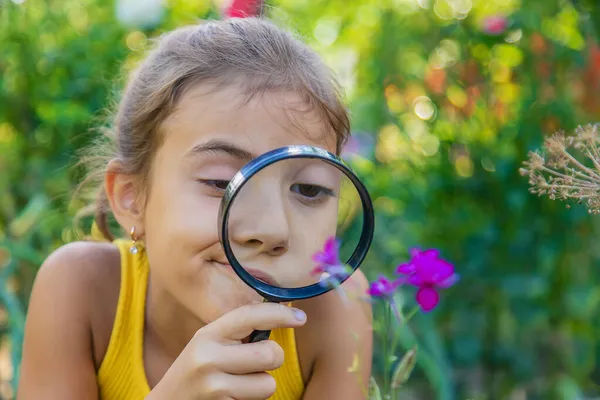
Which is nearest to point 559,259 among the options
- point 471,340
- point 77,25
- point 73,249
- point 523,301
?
point 523,301

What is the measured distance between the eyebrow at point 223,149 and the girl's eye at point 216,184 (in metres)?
0.06

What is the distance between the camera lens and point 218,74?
1878 mm

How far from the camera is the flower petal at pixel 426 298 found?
5.20 ft

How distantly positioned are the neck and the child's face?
0.29 m

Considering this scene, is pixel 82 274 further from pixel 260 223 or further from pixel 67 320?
pixel 260 223

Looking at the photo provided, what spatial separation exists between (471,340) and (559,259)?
48cm

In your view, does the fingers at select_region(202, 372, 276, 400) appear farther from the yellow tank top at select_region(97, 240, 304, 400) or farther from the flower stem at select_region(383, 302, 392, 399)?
the yellow tank top at select_region(97, 240, 304, 400)

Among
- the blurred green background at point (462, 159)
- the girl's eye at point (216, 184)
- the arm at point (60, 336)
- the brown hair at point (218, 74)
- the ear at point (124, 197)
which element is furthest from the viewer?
the blurred green background at point (462, 159)

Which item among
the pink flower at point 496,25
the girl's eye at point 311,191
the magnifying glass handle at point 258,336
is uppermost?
the pink flower at point 496,25

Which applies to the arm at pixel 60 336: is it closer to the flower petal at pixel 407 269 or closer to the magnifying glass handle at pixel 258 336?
the magnifying glass handle at pixel 258 336

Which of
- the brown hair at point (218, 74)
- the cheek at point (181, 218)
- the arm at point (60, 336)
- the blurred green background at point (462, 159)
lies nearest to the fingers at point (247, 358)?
the cheek at point (181, 218)

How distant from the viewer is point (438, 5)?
376 cm

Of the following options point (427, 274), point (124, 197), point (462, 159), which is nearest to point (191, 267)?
point (124, 197)

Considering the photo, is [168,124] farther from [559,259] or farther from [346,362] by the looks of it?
[559,259]
